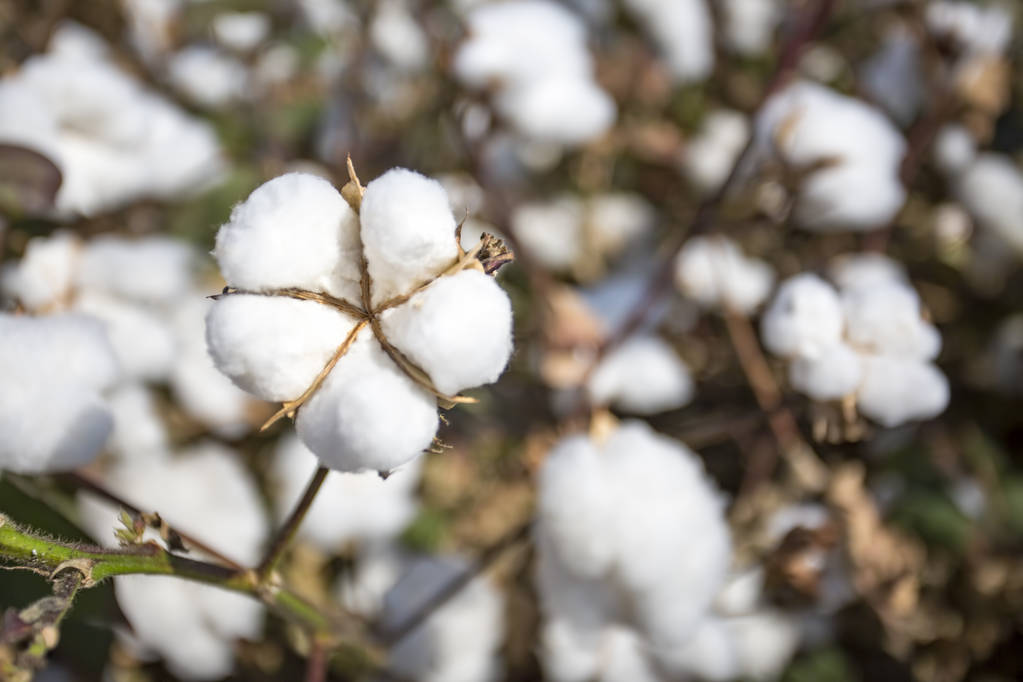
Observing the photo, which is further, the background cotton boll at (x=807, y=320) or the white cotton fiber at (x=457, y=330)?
the background cotton boll at (x=807, y=320)

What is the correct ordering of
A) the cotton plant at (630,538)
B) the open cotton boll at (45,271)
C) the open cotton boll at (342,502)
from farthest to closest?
the open cotton boll at (342,502) → the open cotton boll at (45,271) → the cotton plant at (630,538)

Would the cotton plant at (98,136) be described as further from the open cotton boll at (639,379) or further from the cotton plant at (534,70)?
the open cotton boll at (639,379)

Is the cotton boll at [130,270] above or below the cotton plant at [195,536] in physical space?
above

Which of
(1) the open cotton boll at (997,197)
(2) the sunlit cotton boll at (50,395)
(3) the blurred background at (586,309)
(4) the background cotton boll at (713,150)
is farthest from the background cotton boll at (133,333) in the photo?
(1) the open cotton boll at (997,197)

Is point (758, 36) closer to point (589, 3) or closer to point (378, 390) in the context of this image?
point (589, 3)

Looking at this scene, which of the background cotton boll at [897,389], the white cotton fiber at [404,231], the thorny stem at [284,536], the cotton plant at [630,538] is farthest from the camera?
the cotton plant at [630,538]

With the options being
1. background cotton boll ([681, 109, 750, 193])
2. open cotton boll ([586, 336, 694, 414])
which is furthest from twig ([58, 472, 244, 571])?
background cotton boll ([681, 109, 750, 193])

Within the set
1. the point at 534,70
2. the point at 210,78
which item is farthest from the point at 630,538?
the point at 210,78

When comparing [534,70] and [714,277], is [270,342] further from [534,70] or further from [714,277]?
[714,277]

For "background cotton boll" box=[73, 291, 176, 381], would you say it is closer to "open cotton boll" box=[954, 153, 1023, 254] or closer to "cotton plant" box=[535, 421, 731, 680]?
"cotton plant" box=[535, 421, 731, 680]
